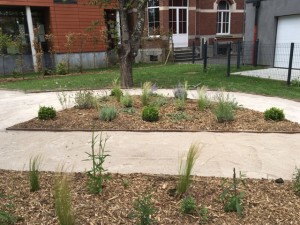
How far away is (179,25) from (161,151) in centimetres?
1771

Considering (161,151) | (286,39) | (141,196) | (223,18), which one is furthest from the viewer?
(223,18)

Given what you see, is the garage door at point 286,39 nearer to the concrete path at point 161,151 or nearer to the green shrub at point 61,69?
the concrete path at point 161,151

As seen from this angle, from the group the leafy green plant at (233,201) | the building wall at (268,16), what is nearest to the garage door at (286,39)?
the building wall at (268,16)

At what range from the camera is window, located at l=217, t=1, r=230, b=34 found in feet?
77.9

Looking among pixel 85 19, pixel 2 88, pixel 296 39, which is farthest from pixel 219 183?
pixel 85 19

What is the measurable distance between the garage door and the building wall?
0.26m

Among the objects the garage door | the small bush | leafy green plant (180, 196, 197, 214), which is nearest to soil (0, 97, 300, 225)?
leafy green plant (180, 196, 197, 214)

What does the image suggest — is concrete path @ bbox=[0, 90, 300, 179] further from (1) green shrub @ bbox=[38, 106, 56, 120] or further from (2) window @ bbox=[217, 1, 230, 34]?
(2) window @ bbox=[217, 1, 230, 34]

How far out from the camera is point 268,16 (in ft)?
49.0

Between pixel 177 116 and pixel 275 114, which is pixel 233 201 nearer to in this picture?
pixel 177 116

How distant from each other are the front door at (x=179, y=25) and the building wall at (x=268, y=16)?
19.1 ft

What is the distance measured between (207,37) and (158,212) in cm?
2130

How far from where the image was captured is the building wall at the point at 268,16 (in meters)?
13.9

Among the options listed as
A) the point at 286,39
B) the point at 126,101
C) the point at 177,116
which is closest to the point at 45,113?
Result: the point at 126,101
